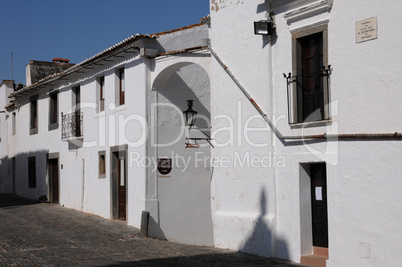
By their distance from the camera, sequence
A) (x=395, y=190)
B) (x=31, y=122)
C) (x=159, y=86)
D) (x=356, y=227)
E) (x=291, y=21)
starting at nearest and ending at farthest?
1. (x=395, y=190)
2. (x=356, y=227)
3. (x=291, y=21)
4. (x=159, y=86)
5. (x=31, y=122)

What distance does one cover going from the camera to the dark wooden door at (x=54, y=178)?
2306 cm

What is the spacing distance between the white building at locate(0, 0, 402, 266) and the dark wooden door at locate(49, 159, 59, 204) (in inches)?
118

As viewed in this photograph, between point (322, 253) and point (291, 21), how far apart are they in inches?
185

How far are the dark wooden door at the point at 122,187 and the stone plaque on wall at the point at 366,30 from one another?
31.9 ft

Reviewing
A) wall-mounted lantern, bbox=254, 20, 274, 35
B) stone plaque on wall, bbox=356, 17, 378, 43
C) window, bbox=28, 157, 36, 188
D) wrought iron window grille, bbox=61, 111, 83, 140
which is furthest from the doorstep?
window, bbox=28, 157, 36, 188

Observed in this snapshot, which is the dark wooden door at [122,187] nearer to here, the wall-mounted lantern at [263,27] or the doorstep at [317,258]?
the wall-mounted lantern at [263,27]

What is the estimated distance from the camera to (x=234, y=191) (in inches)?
499

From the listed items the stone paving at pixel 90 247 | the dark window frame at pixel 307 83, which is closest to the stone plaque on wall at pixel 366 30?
the dark window frame at pixel 307 83

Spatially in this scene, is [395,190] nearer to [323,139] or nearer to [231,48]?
[323,139]

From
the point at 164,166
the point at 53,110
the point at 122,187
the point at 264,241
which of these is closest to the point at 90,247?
the point at 164,166

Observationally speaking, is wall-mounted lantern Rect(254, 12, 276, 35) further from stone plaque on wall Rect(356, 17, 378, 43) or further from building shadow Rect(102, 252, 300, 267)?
building shadow Rect(102, 252, 300, 267)

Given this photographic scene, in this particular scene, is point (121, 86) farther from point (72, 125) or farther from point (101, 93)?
point (72, 125)

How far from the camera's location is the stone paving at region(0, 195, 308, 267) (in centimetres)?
1130

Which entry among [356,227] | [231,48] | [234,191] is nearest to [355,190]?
[356,227]
